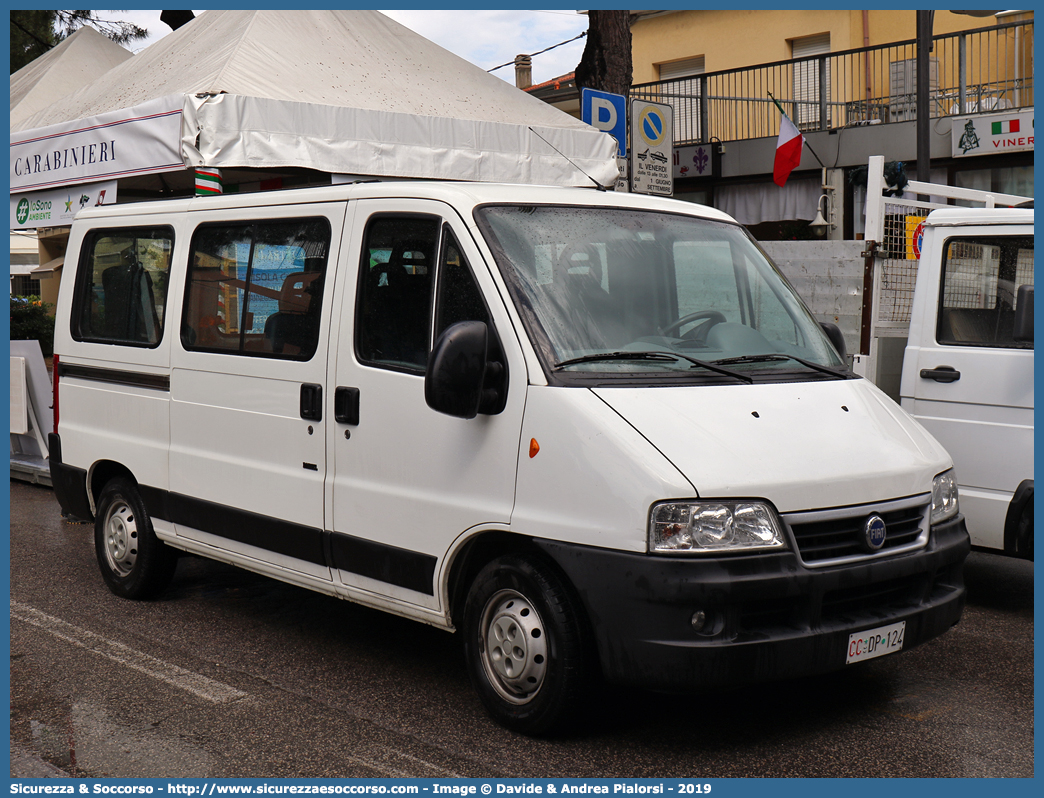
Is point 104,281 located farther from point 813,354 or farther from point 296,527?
point 813,354

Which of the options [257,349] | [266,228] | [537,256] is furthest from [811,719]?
[266,228]

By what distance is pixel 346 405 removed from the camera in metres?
4.73

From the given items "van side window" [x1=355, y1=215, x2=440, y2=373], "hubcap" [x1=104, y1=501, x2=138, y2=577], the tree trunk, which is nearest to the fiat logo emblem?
"van side window" [x1=355, y1=215, x2=440, y2=373]

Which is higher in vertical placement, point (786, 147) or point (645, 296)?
point (786, 147)

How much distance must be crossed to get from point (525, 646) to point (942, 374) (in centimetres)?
310

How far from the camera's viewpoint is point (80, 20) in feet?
67.1

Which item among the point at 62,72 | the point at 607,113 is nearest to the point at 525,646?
the point at 607,113

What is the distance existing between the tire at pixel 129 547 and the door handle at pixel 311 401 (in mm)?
1610

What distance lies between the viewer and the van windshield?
4203 mm

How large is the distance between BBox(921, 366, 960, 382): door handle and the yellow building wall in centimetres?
1659

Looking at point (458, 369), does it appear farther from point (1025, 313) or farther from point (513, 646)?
point (1025, 313)

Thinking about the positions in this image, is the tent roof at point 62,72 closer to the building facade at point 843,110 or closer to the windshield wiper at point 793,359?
the building facade at point 843,110

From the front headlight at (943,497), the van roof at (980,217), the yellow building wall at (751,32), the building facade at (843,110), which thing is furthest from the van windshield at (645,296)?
the yellow building wall at (751,32)

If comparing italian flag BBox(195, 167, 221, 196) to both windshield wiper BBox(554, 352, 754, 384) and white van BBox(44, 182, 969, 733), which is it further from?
windshield wiper BBox(554, 352, 754, 384)
